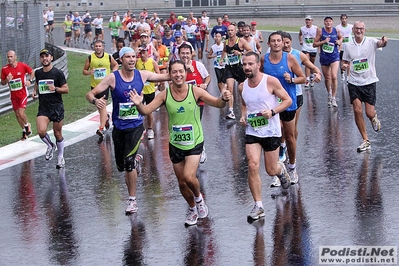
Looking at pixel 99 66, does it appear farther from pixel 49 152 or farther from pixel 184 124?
pixel 184 124

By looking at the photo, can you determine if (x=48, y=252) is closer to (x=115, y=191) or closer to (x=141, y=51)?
(x=115, y=191)

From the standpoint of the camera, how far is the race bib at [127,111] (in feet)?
32.8

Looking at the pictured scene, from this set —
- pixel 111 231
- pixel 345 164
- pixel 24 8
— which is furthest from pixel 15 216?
pixel 24 8

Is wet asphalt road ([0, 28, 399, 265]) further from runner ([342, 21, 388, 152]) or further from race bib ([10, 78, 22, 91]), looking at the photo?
race bib ([10, 78, 22, 91])

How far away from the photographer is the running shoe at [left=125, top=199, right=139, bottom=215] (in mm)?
9859

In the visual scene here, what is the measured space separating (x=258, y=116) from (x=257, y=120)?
2.0 inches

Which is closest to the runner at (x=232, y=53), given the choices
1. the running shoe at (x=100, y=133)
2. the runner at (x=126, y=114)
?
the running shoe at (x=100, y=133)

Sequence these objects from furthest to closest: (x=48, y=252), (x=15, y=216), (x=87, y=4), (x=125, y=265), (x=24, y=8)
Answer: (x=87, y=4), (x=24, y=8), (x=15, y=216), (x=48, y=252), (x=125, y=265)

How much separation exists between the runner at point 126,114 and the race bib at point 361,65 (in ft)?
14.1

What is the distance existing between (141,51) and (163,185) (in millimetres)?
4563

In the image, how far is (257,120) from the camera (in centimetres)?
944

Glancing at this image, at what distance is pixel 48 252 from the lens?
333 inches

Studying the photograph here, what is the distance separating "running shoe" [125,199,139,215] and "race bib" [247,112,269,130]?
1730 millimetres

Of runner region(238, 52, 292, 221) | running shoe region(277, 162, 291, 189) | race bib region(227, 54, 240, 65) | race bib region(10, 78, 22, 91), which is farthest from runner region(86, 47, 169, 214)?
race bib region(227, 54, 240, 65)
